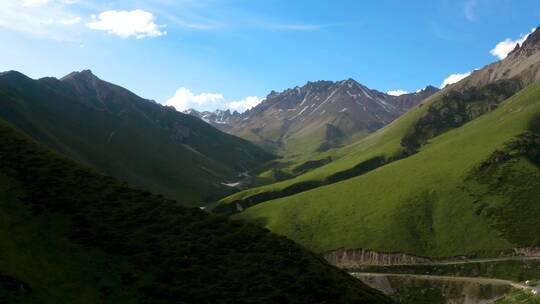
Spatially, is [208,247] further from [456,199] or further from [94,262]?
[456,199]

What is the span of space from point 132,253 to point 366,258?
423 feet

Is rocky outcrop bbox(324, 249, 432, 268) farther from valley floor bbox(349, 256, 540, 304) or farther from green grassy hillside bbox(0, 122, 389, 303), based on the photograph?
green grassy hillside bbox(0, 122, 389, 303)

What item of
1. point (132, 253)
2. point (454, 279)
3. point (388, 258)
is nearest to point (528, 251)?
point (454, 279)

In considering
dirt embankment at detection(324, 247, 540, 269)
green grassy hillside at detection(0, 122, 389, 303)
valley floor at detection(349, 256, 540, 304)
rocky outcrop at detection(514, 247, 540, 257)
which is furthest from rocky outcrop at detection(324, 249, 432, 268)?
green grassy hillside at detection(0, 122, 389, 303)

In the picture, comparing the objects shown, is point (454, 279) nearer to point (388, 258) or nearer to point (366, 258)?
point (388, 258)

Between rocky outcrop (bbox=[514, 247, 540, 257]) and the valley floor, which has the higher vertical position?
rocky outcrop (bbox=[514, 247, 540, 257])

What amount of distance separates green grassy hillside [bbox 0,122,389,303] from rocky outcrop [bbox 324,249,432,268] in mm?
109841

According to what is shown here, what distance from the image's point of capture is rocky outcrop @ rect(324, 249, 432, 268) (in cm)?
16119

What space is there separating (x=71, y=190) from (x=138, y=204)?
921 centimetres

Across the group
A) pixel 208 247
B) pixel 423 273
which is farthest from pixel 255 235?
pixel 423 273

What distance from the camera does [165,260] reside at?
175 feet

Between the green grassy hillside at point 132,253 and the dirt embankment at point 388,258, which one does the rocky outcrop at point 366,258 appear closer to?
the dirt embankment at point 388,258

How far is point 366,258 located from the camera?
171250 millimetres

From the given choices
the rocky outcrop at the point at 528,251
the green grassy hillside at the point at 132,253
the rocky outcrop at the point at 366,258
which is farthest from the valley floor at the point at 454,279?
the green grassy hillside at the point at 132,253
